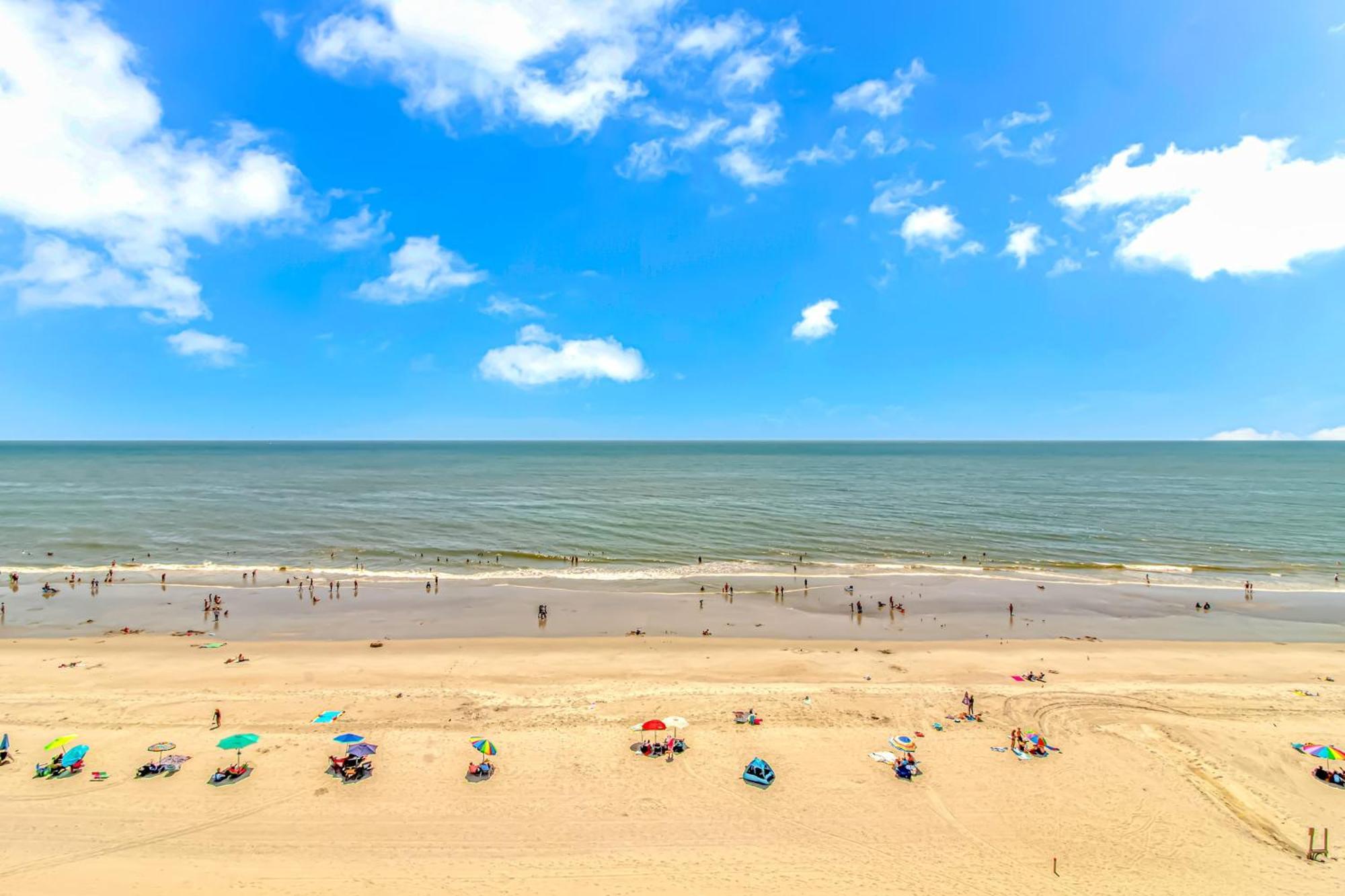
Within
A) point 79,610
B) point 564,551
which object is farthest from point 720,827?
point 79,610

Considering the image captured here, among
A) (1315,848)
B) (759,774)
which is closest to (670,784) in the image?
(759,774)

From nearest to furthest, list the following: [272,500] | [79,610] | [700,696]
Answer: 1. [700,696]
2. [79,610]
3. [272,500]

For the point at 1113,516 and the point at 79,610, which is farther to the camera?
the point at 1113,516

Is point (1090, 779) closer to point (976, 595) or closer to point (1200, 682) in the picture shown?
point (1200, 682)

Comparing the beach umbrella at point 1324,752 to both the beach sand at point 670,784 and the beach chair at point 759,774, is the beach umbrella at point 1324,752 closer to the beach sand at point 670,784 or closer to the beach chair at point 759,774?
the beach sand at point 670,784

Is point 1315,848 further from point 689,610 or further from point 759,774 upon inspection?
point 689,610

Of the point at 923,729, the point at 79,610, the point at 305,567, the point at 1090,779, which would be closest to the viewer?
the point at 1090,779

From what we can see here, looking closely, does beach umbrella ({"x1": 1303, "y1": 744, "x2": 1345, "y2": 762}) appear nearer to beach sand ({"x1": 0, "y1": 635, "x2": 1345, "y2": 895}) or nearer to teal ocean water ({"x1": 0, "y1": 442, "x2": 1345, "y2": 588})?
beach sand ({"x1": 0, "y1": 635, "x2": 1345, "y2": 895})

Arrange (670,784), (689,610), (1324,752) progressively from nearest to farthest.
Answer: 1. (670,784)
2. (1324,752)
3. (689,610)
